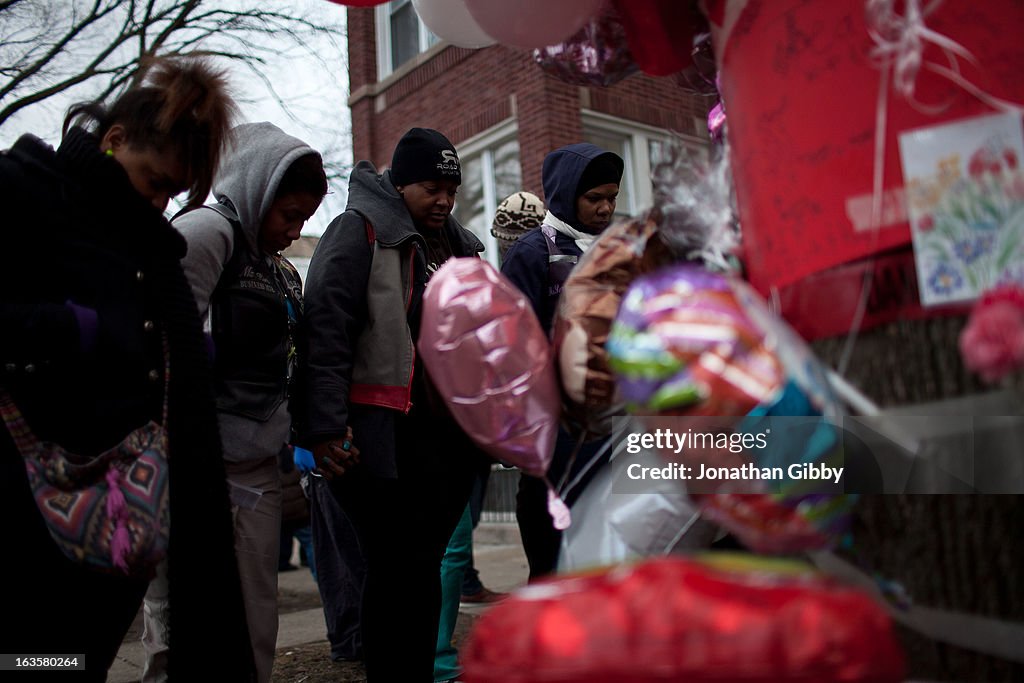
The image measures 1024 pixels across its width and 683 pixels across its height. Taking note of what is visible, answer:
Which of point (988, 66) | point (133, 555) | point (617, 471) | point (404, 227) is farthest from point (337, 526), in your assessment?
point (988, 66)

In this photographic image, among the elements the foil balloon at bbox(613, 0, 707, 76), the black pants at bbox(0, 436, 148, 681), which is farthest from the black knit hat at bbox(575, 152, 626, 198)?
the black pants at bbox(0, 436, 148, 681)

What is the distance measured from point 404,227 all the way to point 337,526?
143 cm

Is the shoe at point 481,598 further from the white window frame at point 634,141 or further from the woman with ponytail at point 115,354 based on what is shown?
the white window frame at point 634,141

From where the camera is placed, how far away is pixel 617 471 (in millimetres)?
1541

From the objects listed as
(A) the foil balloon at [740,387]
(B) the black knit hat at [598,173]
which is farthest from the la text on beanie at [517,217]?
(A) the foil balloon at [740,387]

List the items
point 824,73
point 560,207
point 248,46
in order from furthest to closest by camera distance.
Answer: point 248,46 → point 560,207 → point 824,73

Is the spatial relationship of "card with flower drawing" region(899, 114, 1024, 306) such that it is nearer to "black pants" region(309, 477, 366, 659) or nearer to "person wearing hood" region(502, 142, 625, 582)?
"person wearing hood" region(502, 142, 625, 582)

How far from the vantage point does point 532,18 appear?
1.79 metres

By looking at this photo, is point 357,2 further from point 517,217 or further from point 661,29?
point 517,217

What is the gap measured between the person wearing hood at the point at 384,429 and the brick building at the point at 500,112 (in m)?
6.02

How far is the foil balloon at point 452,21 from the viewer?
2.11m

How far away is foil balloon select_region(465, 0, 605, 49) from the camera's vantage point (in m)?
1.75

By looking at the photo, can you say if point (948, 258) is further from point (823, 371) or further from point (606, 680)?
point (606, 680)

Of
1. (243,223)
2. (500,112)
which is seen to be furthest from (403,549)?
(500,112)
